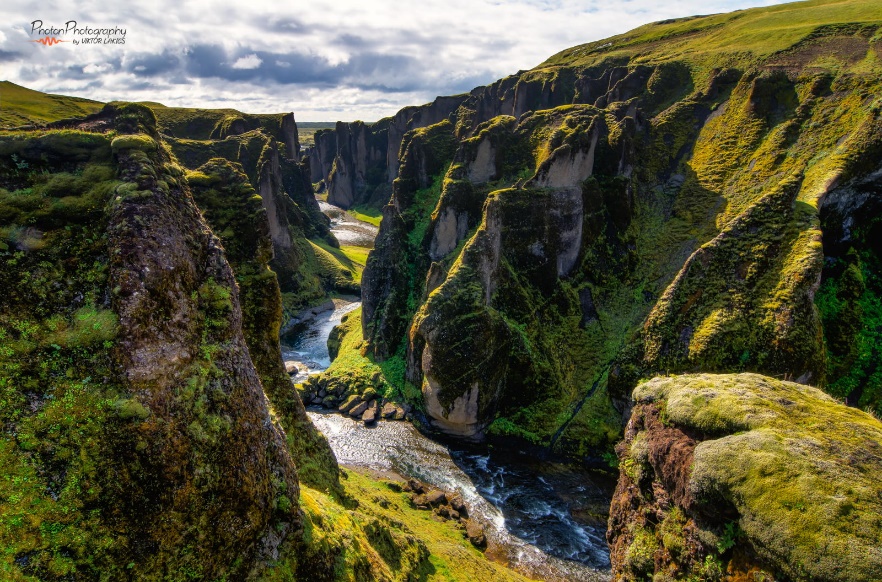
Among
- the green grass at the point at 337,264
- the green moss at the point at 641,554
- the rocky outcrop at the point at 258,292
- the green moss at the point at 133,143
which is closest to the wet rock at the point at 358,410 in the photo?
the rocky outcrop at the point at 258,292

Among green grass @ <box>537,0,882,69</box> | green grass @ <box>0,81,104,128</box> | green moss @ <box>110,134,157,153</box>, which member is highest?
green grass @ <box>537,0,882,69</box>

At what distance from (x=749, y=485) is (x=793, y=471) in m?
1.20

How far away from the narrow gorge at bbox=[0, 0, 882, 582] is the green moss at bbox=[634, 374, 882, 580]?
3.0 inches

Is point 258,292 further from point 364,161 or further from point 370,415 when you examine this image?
point 364,161

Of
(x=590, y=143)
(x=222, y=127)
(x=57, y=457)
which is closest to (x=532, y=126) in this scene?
(x=590, y=143)

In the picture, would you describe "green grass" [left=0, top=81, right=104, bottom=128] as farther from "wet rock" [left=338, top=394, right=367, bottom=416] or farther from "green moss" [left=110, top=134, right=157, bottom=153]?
"wet rock" [left=338, top=394, right=367, bottom=416]

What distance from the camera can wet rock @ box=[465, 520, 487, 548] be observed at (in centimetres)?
2803

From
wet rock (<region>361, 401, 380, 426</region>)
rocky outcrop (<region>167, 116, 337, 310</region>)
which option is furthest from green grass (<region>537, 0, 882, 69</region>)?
wet rock (<region>361, 401, 380, 426</region>)

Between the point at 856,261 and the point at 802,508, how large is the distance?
110 ft

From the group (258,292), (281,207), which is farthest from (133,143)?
(281,207)

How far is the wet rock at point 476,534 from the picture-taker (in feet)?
92.0

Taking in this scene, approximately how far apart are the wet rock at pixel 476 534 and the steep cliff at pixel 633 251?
942 cm

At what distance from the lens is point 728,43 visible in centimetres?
7706

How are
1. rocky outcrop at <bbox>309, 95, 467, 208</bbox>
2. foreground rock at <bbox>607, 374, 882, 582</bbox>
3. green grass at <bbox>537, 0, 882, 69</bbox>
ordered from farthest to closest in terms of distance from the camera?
rocky outcrop at <bbox>309, 95, 467, 208</bbox> < green grass at <bbox>537, 0, 882, 69</bbox> < foreground rock at <bbox>607, 374, 882, 582</bbox>
